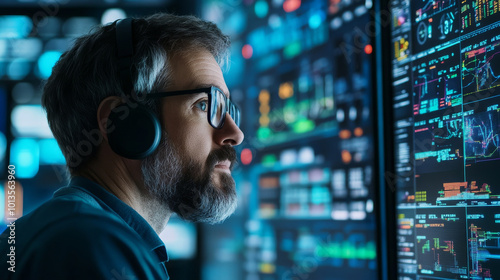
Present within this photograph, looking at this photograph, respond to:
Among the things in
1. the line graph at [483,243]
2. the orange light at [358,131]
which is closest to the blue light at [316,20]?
the orange light at [358,131]

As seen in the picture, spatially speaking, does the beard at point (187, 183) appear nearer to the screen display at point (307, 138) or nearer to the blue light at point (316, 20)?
the screen display at point (307, 138)

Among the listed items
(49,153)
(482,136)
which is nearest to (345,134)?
(482,136)

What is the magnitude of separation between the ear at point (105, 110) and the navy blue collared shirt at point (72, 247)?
0.69 ft

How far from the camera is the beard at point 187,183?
3.40 ft

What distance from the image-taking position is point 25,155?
115 inches

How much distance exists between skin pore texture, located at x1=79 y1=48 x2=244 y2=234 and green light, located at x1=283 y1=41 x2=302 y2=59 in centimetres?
76

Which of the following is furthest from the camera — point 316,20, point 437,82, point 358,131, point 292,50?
point 292,50

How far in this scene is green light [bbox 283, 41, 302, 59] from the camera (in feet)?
6.01

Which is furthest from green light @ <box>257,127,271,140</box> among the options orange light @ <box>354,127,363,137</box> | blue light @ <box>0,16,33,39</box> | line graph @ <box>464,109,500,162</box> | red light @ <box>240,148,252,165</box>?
blue light @ <box>0,16,33,39</box>

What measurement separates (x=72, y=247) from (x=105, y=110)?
40 cm

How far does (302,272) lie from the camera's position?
176cm

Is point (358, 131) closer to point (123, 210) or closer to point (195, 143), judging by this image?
point (195, 143)

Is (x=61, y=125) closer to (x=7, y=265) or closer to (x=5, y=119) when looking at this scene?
(x=7, y=265)

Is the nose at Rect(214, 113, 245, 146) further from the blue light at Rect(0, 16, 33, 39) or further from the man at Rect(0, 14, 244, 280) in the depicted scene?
the blue light at Rect(0, 16, 33, 39)
